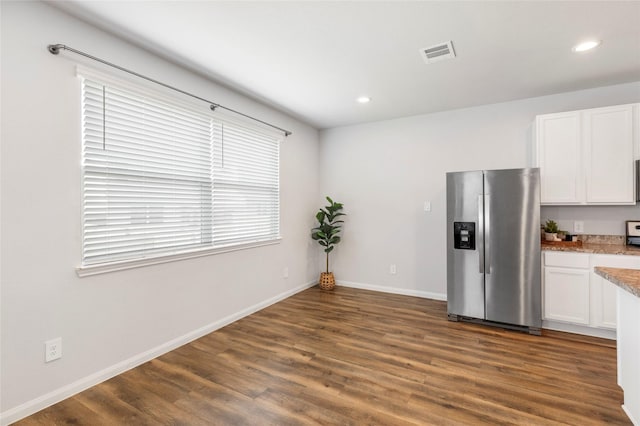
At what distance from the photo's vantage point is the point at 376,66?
280 cm

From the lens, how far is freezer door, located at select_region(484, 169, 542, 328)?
9.86 ft

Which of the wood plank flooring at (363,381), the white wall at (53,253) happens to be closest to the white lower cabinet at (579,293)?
the wood plank flooring at (363,381)

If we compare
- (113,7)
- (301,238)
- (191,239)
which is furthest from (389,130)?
(113,7)

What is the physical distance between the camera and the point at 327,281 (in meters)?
4.67

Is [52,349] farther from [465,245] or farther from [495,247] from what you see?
[495,247]

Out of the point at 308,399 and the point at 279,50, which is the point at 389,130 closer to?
the point at 279,50

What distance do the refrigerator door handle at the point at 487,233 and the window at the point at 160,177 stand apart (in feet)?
8.58

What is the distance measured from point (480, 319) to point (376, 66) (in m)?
2.86

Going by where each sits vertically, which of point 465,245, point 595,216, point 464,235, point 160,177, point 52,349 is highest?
point 160,177

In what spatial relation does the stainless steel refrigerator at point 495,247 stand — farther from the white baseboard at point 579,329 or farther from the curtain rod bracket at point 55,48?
the curtain rod bracket at point 55,48

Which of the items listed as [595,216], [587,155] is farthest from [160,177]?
[595,216]

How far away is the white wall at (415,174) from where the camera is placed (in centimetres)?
350

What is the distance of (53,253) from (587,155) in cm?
472

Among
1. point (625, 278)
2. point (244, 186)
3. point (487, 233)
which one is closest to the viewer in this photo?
point (625, 278)
